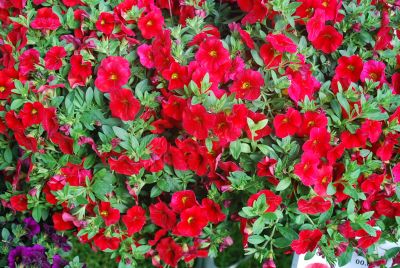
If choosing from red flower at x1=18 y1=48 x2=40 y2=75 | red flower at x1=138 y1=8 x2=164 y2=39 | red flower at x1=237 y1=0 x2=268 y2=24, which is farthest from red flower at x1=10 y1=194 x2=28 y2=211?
red flower at x1=237 y1=0 x2=268 y2=24

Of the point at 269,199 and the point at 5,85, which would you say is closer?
the point at 269,199

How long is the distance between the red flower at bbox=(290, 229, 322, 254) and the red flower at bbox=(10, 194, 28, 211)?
2.48 feet

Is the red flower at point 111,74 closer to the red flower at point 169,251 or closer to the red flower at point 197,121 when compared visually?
the red flower at point 197,121

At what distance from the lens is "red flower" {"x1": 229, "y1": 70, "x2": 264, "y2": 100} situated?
4.32 feet

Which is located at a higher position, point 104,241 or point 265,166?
point 265,166

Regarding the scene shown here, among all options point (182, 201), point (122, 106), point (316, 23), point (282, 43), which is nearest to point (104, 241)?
point (182, 201)

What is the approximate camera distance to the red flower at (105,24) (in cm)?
139

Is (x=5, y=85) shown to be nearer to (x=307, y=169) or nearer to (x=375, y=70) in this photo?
(x=307, y=169)

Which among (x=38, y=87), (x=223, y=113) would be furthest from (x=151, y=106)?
(x=38, y=87)

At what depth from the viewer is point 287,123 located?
131 centimetres

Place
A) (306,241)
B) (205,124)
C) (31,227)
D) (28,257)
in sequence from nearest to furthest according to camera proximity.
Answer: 1. (205,124)
2. (306,241)
3. (28,257)
4. (31,227)

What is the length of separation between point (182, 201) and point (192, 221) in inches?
2.2

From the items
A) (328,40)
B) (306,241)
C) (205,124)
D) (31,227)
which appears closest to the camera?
(205,124)

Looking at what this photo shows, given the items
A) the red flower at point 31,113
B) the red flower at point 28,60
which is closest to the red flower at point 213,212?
the red flower at point 31,113
